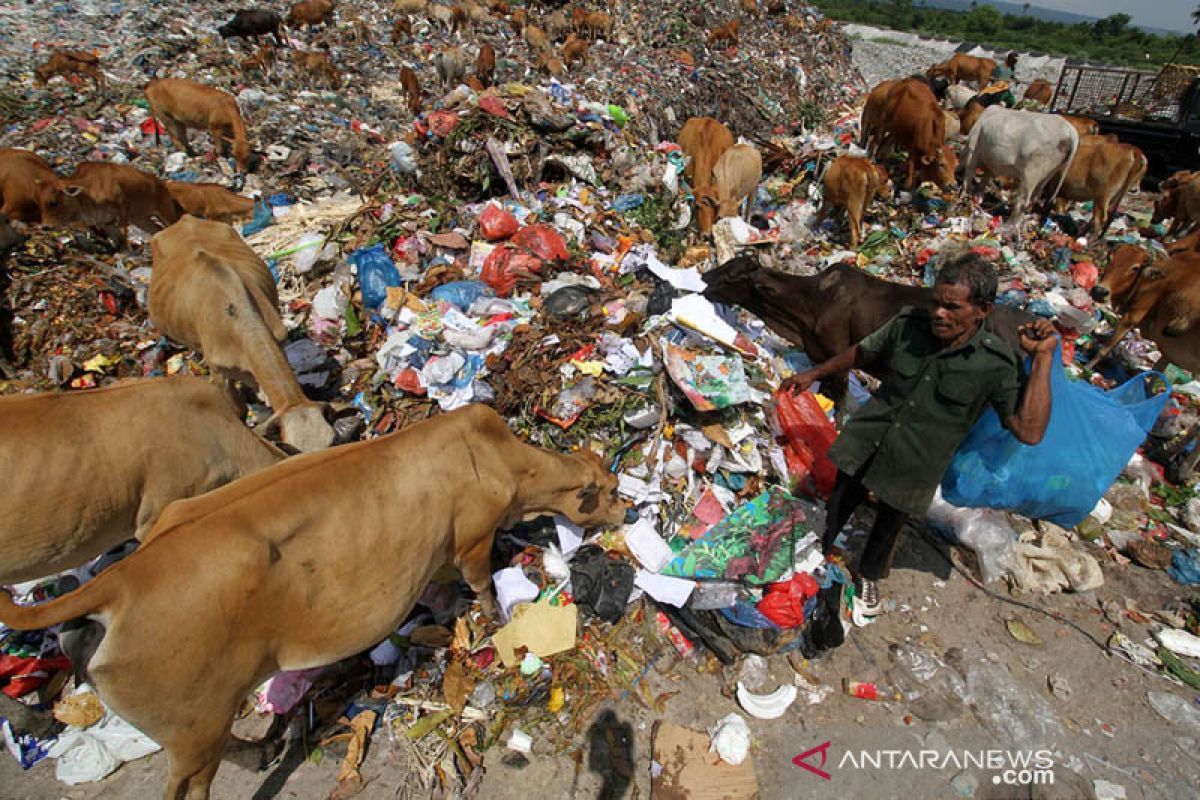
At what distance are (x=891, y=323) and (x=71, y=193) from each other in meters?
Answer: 9.31

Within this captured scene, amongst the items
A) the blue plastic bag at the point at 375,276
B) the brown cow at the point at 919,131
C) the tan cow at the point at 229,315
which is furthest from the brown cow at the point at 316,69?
the brown cow at the point at 919,131

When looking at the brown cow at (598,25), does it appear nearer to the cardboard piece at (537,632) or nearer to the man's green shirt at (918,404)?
the man's green shirt at (918,404)

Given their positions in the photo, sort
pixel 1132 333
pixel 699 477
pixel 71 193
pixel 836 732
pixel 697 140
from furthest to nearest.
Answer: pixel 697 140, pixel 71 193, pixel 1132 333, pixel 699 477, pixel 836 732

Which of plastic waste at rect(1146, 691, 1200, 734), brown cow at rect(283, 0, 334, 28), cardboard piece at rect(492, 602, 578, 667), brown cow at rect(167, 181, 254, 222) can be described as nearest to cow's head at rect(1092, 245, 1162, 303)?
plastic waste at rect(1146, 691, 1200, 734)

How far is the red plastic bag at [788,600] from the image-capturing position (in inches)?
145

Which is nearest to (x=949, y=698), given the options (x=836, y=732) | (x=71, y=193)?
(x=836, y=732)

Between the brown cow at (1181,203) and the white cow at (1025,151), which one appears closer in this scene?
the brown cow at (1181,203)

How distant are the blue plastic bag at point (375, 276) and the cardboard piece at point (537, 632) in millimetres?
4042

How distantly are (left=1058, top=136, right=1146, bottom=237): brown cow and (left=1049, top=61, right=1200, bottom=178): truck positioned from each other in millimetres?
4328

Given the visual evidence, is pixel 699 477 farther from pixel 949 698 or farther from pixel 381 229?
pixel 381 229

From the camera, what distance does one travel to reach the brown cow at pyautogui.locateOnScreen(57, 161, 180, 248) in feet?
23.4

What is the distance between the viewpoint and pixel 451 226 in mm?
7406

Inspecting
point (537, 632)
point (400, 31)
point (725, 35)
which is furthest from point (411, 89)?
point (537, 632)

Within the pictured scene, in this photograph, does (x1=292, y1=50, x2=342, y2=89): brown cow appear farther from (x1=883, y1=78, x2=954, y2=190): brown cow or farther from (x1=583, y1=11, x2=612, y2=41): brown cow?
(x1=883, y1=78, x2=954, y2=190): brown cow
